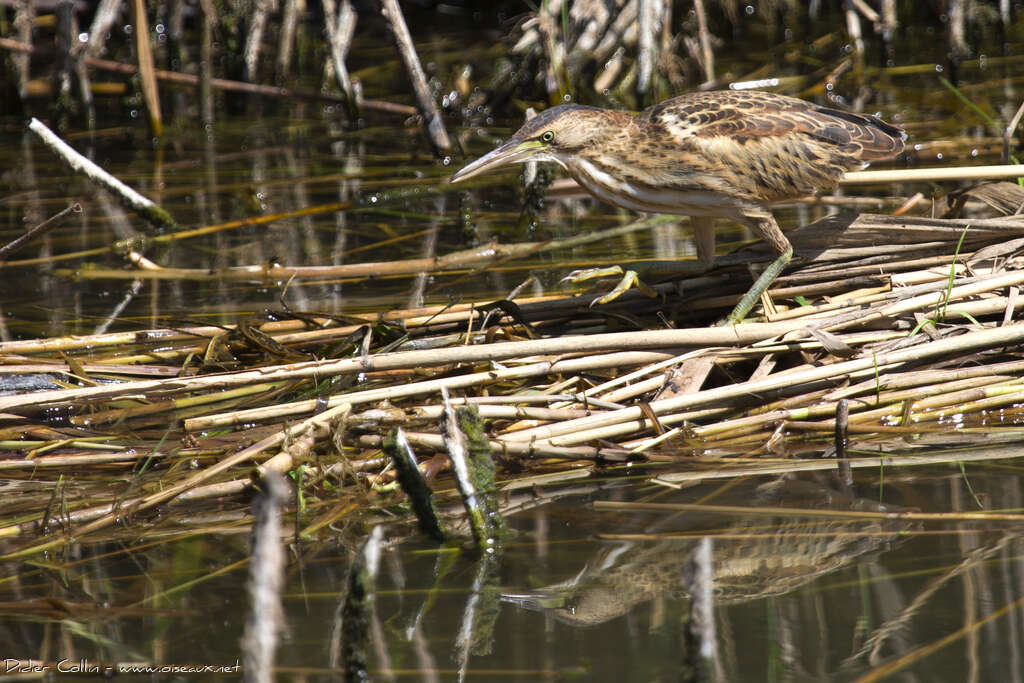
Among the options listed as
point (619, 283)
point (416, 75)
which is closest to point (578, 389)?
point (619, 283)

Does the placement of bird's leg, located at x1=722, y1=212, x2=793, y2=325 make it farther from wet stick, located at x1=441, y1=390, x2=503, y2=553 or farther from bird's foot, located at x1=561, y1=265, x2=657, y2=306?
wet stick, located at x1=441, y1=390, x2=503, y2=553

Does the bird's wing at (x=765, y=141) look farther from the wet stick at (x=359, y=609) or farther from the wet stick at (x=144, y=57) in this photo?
the wet stick at (x=144, y=57)

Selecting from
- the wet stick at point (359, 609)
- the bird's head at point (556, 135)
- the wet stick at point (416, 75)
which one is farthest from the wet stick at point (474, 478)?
the wet stick at point (416, 75)

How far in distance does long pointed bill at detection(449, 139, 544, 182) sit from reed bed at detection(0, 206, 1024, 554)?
44 cm

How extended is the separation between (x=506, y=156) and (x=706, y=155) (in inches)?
24.8

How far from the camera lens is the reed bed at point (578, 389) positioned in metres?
2.78

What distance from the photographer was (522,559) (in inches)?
92.6

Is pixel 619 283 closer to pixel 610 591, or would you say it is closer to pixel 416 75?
pixel 610 591

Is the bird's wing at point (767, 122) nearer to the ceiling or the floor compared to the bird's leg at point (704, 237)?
nearer to the ceiling

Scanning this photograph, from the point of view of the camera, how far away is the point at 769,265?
3418mm

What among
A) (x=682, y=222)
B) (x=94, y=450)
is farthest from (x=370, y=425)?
(x=682, y=222)

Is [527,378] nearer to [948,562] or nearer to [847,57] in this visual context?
[948,562]

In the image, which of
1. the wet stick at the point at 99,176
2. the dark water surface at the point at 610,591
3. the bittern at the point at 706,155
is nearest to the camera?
the dark water surface at the point at 610,591

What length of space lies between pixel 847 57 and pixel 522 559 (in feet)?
21.7
